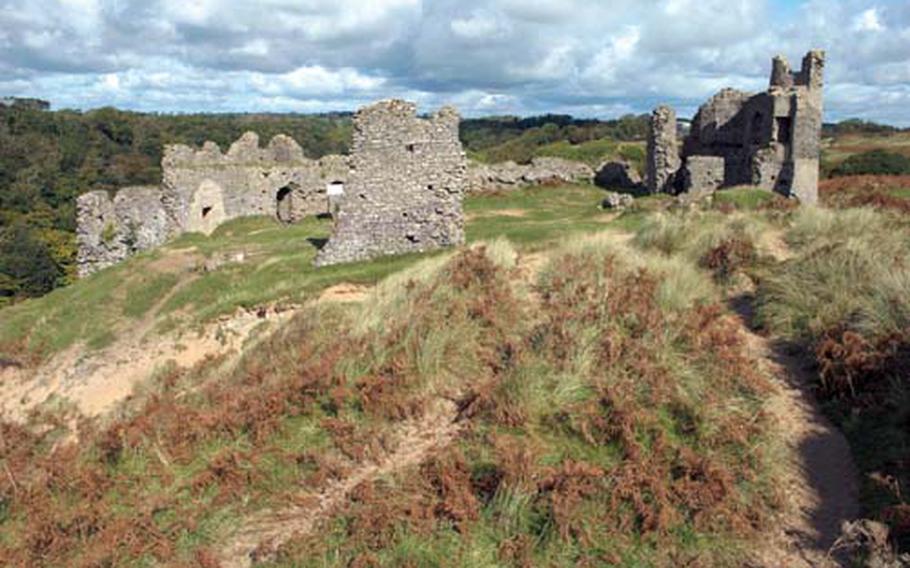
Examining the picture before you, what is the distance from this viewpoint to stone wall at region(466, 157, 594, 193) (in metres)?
30.8

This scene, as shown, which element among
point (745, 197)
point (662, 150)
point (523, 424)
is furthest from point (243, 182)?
point (523, 424)

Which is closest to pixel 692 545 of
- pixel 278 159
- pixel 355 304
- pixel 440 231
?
→ pixel 355 304

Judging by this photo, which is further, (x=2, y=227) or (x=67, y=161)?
(x=67, y=161)

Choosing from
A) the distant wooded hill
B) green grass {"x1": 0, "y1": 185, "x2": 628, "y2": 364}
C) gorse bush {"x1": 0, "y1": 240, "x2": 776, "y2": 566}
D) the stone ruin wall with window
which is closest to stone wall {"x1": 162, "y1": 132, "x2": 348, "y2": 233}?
the stone ruin wall with window

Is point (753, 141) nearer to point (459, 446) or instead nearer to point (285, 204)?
point (285, 204)

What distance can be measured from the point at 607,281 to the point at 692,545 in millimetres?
5249

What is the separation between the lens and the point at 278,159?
112ft

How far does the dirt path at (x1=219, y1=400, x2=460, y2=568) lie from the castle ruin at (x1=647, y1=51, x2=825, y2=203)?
1775 cm

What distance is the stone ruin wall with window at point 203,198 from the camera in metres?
27.6

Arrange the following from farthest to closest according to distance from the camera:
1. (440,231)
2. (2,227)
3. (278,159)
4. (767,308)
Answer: (2,227), (278,159), (440,231), (767,308)

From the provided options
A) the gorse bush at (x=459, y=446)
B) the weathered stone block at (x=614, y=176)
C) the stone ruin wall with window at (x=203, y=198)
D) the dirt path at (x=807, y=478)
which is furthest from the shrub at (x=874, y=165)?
the dirt path at (x=807, y=478)

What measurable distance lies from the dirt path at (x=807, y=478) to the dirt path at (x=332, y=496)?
11.0ft

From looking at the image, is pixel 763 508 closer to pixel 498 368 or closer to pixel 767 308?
pixel 498 368

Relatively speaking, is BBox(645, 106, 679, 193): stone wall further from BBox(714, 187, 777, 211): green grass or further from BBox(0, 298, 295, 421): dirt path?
BBox(0, 298, 295, 421): dirt path
